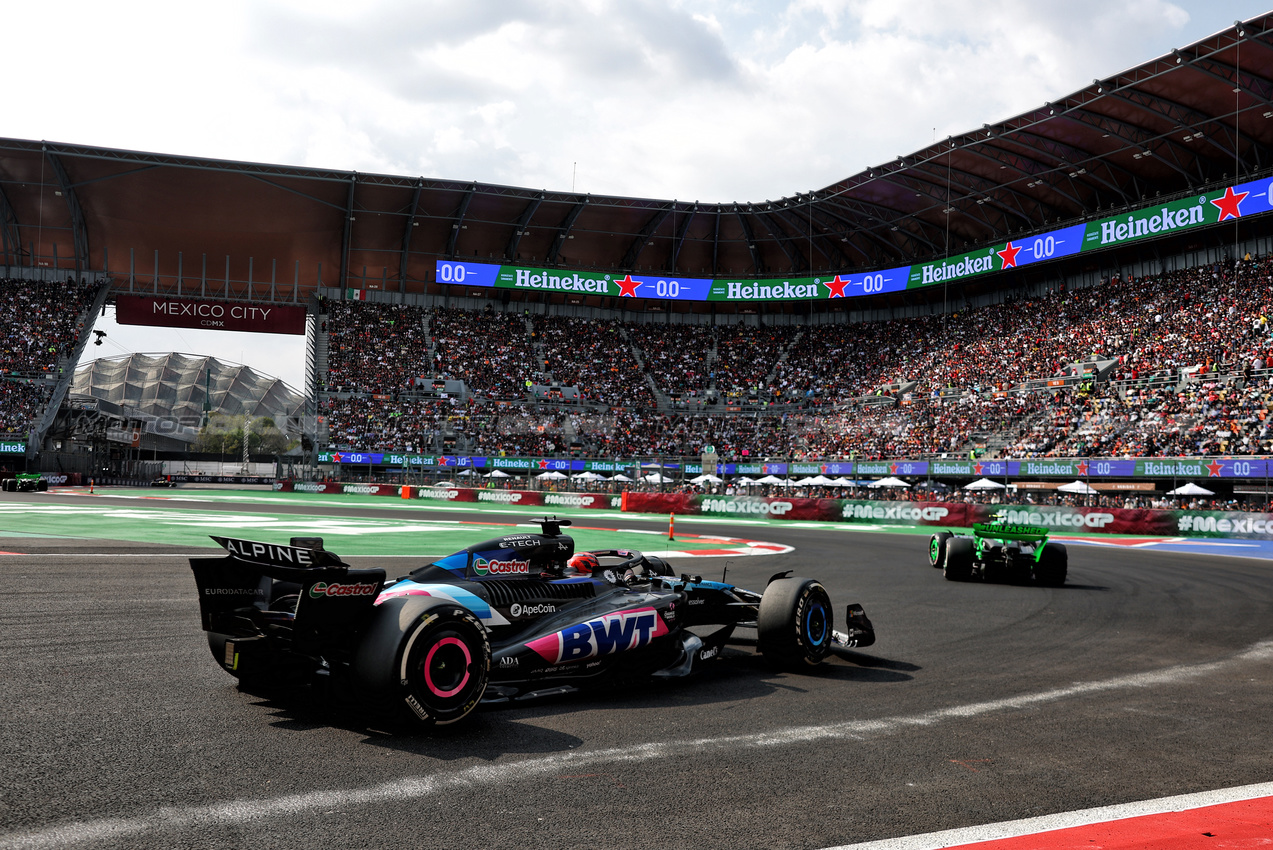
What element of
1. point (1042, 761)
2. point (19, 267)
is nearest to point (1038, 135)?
point (1042, 761)

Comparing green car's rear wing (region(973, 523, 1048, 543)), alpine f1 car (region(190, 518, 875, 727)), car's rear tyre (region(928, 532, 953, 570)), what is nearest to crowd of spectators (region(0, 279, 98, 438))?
car's rear tyre (region(928, 532, 953, 570))

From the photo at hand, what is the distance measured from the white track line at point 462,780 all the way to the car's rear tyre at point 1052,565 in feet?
27.6

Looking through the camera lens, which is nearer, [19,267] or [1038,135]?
[1038,135]

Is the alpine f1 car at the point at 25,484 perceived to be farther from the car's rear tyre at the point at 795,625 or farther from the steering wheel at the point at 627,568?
the car's rear tyre at the point at 795,625

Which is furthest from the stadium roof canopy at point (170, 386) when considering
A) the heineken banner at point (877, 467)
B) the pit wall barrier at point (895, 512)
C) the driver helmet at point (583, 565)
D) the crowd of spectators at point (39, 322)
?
the driver helmet at point (583, 565)

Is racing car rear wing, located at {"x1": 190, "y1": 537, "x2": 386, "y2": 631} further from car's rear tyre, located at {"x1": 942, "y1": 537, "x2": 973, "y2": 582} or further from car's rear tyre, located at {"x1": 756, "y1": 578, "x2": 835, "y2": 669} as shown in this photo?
car's rear tyre, located at {"x1": 942, "y1": 537, "x2": 973, "y2": 582}

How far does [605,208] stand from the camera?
55.2 m

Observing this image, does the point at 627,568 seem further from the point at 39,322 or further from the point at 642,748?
the point at 39,322

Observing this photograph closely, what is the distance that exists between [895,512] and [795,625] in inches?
1021

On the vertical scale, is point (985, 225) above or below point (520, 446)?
above

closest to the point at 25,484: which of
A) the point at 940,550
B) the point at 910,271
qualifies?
the point at 940,550

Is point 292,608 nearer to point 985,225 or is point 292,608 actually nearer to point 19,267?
point 985,225

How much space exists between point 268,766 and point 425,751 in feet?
2.58

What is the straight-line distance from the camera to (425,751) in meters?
4.79
